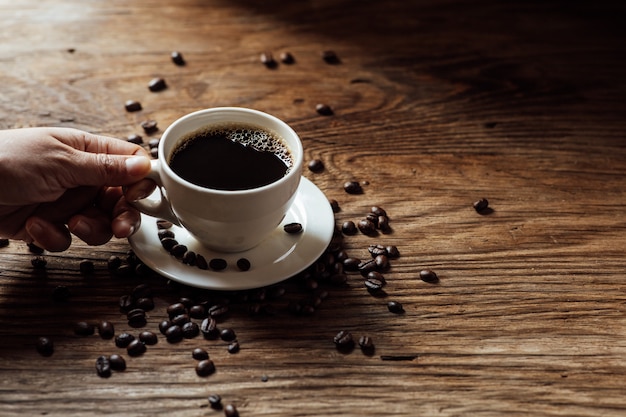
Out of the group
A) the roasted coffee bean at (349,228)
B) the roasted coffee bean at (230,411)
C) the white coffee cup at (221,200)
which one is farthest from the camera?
the roasted coffee bean at (349,228)

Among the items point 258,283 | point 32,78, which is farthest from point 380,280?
point 32,78

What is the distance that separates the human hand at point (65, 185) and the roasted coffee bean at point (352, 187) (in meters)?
0.49

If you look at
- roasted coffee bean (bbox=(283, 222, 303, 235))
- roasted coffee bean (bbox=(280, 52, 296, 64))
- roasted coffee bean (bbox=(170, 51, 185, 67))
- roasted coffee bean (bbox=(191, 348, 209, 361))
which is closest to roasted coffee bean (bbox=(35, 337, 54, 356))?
roasted coffee bean (bbox=(191, 348, 209, 361))

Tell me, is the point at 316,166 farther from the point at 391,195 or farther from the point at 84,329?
the point at 84,329

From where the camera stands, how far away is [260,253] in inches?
57.7

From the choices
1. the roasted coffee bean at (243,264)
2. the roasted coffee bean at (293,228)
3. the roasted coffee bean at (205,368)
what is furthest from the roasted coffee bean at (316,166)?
the roasted coffee bean at (205,368)

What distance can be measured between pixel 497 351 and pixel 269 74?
108 centimetres

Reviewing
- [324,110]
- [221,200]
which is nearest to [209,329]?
[221,200]

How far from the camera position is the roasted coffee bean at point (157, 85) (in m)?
2.00

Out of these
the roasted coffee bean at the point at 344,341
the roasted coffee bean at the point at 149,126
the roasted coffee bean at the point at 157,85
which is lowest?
the roasted coffee bean at the point at 344,341

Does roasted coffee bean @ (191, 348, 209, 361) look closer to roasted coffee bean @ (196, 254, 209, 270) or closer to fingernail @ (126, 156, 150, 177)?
roasted coffee bean @ (196, 254, 209, 270)

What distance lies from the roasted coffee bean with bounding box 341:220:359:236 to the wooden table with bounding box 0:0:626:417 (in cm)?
4

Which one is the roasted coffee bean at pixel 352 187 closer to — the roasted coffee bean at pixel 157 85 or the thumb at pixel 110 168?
the thumb at pixel 110 168

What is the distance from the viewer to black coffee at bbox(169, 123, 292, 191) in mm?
1392
